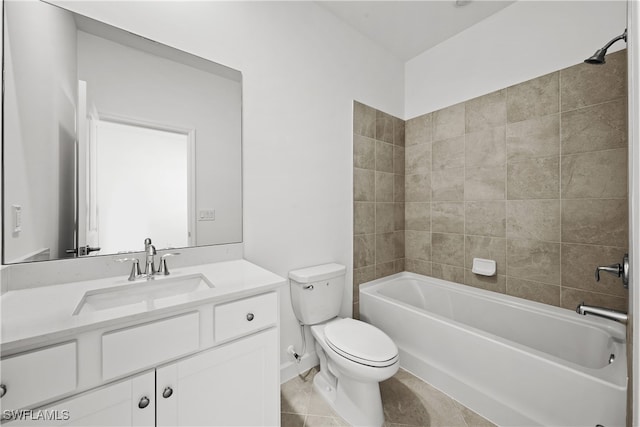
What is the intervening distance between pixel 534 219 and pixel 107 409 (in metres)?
2.40

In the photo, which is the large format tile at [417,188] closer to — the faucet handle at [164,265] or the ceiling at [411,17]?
the ceiling at [411,17]

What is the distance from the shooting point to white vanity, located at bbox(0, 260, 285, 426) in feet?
2.15

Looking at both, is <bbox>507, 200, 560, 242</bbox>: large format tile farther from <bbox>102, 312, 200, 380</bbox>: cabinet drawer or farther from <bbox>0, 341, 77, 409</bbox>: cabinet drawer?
<bbox>0, 341, 77, 409</bbox>: cabinet drawer

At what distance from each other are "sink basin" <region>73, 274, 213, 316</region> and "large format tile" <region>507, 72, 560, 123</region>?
226cm

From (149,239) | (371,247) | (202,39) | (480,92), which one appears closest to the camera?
(149,239)

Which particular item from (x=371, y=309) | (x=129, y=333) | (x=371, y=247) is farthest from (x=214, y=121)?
(x=371, y=309)

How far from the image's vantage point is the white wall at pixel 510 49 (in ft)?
5.14

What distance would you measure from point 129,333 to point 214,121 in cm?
110

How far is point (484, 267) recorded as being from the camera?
2008 millimetres

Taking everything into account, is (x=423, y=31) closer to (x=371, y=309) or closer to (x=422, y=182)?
(x=422, y=182)

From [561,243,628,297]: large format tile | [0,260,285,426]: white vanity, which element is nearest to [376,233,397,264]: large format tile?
[561,243,628,297]: large format tile

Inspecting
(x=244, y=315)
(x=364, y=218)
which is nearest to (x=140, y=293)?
(x=244, y=315)

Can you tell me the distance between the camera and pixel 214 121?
144 cm

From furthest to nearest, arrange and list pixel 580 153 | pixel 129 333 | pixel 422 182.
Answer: pixel 422 182 → pixel 580 153 → pixel 129 333
